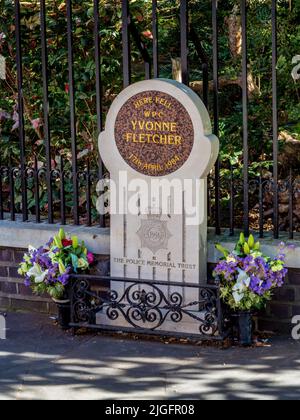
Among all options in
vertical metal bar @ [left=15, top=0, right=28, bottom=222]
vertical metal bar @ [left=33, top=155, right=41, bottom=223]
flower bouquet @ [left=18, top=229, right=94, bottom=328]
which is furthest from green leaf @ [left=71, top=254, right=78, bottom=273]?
vertical metal bar @ [left=15, top=0, right=28, bottom=222]

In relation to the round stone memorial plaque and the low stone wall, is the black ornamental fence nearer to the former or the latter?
the low stone wall

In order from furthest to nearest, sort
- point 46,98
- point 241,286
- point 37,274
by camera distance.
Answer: point 46,98, point 37,274, point 241,286

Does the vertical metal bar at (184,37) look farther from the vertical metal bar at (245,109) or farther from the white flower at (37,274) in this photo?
the white flower at (37,274)

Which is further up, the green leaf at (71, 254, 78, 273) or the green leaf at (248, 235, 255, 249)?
the green leaf at (248, 235, 255, 249)

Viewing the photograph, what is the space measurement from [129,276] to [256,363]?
1.16 meters

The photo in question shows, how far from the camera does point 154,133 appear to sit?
5699mm

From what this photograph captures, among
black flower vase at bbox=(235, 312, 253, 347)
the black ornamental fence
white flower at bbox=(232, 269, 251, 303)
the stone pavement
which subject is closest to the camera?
the stone pavement

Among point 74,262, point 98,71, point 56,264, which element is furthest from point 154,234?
point 98,71

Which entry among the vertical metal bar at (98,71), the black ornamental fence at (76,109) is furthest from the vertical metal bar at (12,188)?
the vertical metal bar at (98,71)

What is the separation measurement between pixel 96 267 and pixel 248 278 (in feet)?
4.21

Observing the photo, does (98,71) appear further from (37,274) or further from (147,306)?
(147,306)

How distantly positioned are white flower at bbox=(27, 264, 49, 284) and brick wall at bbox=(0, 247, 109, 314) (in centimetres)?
52

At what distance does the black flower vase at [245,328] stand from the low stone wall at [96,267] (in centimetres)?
32

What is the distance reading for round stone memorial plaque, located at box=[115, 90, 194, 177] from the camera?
5594mm
